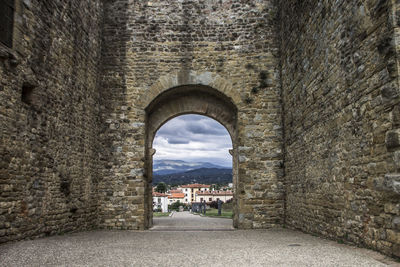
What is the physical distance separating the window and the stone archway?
4657 mm

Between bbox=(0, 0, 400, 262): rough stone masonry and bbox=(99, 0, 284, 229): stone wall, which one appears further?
bbox=(99, 0, 284, 229): stone wall

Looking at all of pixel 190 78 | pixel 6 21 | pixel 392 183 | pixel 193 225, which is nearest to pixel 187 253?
pixel 392 183

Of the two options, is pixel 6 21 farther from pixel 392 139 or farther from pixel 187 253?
pixel 392 139

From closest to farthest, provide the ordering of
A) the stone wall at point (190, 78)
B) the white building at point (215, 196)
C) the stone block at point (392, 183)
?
the stone block at point (392, 183) → the stone wall at point (190, 78) → the white building at point (215, 196)

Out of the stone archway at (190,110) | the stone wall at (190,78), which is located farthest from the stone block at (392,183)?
the stone archway at (190,110)

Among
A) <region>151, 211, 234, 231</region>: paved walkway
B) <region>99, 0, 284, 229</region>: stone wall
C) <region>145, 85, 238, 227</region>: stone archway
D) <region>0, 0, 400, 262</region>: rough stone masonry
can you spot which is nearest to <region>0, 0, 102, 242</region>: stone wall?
<region>0, 0, 400, 262</region>: rough stone masonry

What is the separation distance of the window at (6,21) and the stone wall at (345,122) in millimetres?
5384

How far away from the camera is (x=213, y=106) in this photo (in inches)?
411

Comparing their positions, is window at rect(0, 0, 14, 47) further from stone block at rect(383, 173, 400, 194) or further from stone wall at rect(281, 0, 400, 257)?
stone block at rect(383, 173, 400, 194)

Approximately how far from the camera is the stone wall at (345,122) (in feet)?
14.0

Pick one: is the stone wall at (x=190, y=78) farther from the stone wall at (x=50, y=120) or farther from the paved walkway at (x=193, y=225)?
the paved walkway at (x=193, y=225)

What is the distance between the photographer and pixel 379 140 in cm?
445

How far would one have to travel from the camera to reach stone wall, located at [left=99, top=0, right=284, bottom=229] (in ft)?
30.0

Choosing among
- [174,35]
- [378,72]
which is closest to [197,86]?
[174,35]
